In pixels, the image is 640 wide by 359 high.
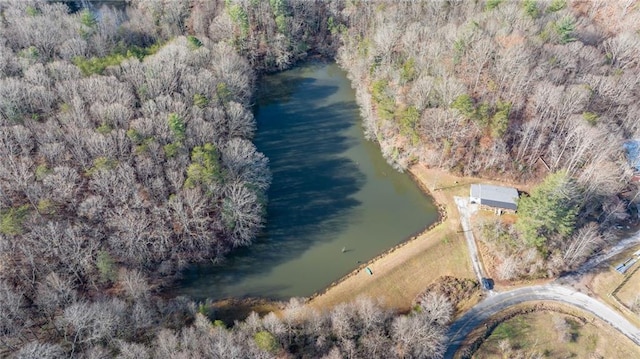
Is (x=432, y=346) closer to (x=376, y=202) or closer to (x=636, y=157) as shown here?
(x=376, y=202)

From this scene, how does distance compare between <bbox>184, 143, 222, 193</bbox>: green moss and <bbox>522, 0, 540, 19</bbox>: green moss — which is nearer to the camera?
<bbox>184, 143, 222, 193</bbox>: green moss

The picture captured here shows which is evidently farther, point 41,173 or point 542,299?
point 542,299

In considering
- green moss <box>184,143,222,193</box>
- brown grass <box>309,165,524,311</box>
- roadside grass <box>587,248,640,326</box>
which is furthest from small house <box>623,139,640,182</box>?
green moss <box>184,143,222,193</box>

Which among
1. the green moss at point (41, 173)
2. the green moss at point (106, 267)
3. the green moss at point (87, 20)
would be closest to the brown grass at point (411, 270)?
the green moss at point (106, 267)

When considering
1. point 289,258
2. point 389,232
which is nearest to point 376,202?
point 389,232

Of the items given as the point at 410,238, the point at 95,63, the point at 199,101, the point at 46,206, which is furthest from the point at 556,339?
the point at 95,63

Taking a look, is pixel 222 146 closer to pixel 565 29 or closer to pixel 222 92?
pixel 222 92

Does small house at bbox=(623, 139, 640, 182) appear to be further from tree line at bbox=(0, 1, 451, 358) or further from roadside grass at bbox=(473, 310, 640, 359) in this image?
tree line at bbox=(0, 1, 451, 358)
